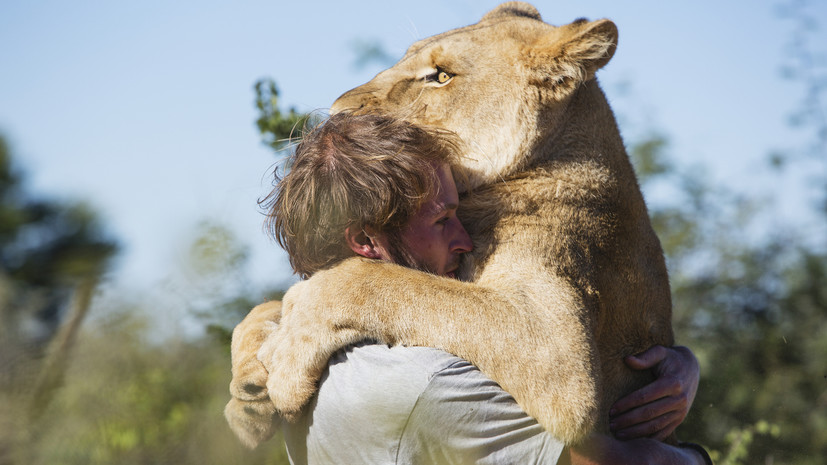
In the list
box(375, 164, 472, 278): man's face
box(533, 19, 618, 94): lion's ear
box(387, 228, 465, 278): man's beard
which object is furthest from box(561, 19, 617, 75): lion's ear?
box(387, 228, 465, 278): man's beard

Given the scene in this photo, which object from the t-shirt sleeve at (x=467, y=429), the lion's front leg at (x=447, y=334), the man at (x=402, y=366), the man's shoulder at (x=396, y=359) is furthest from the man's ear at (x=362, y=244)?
the t-shirt sleeve at (x=467, y=429)

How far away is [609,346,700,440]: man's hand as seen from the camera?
295 centimetres

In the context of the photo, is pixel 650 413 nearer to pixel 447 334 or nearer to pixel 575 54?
pixel 447 334

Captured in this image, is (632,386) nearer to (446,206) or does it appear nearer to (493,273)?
(493,273)

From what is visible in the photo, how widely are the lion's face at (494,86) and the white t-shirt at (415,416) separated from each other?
124 centimetres

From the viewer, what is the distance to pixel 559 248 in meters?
3.04

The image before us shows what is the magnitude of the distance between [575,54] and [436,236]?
1228 mm

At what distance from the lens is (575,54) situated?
11.6ft

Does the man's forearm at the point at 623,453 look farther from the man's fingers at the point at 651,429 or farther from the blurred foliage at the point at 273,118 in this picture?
the blurred foliage at the point at 273,118

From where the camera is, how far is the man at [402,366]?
229cm

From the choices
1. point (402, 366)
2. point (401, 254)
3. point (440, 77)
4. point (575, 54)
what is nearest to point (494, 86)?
point (440, 77)

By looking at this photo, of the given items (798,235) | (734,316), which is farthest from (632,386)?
(798,235)

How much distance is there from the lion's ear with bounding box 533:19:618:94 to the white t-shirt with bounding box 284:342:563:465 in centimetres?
167

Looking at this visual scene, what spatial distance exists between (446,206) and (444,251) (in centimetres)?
20
